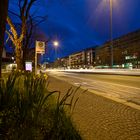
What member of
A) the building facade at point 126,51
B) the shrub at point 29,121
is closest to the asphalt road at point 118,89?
the shrub at point 29,121

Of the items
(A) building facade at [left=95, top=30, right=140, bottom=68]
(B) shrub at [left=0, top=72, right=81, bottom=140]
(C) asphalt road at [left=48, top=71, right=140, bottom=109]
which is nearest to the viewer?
(B) shrub at [left=0, top=72, right=81, bottom=140]

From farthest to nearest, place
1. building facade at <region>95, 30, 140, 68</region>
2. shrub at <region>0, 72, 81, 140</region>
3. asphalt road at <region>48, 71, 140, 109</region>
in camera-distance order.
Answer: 1. building facade at <region>95, 30, 140, 68</region>
2. asphalt road at <region>48, 71, 140, 109</region>
3. shrub at <region>0, 72, 81, 140</region>

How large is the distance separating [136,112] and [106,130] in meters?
2.52

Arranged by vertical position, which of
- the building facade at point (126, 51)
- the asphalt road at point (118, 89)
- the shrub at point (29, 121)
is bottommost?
the asphalt road at point (118, 89)

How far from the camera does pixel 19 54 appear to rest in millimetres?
22844

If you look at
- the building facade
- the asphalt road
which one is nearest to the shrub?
the asphalt road

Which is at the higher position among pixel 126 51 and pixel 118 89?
pixel 126 51

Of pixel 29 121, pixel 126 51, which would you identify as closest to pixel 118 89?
pixel 29 121

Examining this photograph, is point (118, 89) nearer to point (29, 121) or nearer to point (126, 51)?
point (29, 121)

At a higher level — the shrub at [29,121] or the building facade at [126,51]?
the building facade at [126,51]

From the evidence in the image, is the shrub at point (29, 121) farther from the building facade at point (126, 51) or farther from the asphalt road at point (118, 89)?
the building facade at point (126, 51)

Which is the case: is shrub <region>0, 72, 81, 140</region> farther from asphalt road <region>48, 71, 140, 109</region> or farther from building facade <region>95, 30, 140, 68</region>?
building facade <region>95, 30, 140, 68</region>

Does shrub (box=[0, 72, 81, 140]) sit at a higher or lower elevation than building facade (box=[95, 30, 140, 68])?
lower

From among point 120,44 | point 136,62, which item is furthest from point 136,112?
point 120,44
